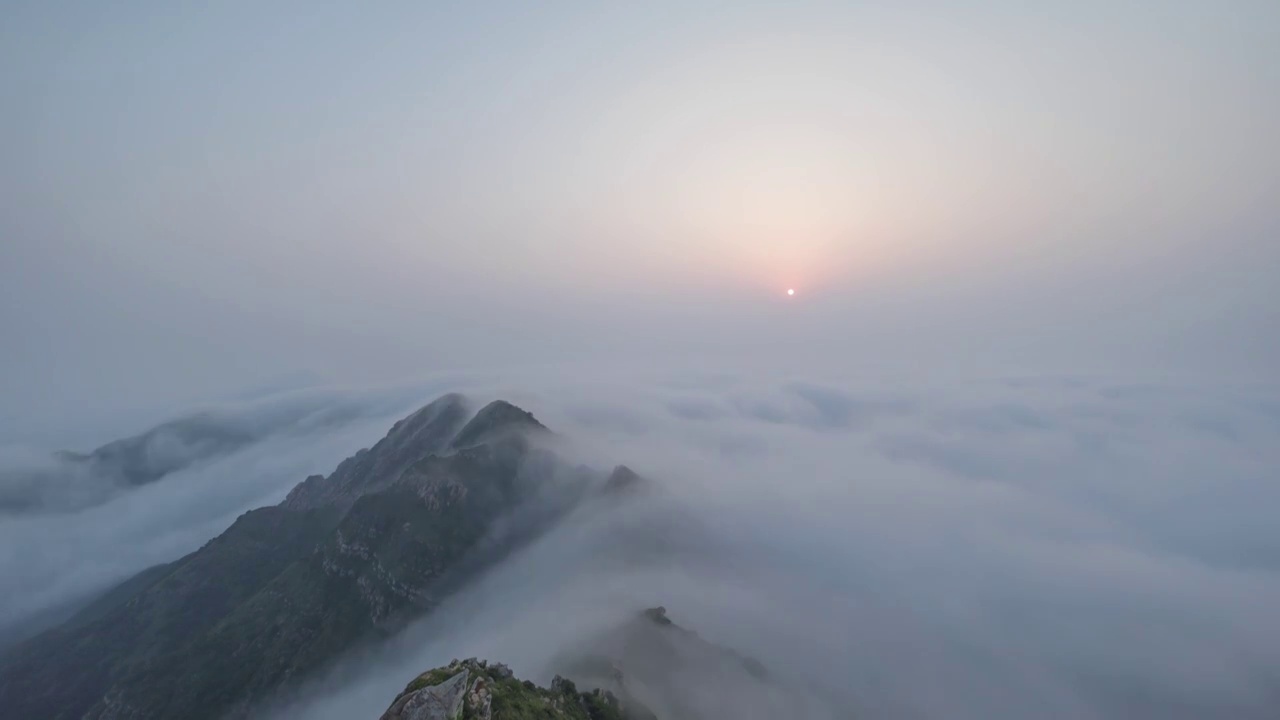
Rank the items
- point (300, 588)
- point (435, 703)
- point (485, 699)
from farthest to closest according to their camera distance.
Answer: point (300, 588)
point (485, 699)
point (435, 703)

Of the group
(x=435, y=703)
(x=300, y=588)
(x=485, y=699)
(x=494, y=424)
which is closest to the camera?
(x=435, y=703)

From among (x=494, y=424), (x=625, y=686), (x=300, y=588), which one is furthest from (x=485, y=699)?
(x=494, y=424)

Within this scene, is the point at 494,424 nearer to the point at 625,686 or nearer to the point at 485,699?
the point at 625,686

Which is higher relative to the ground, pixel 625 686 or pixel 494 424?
pixel 494 424

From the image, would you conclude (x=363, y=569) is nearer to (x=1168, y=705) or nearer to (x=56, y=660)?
(x=56, y=660)

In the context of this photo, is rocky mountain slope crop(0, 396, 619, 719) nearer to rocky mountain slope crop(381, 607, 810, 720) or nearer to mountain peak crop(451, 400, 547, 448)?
mountain peak crop(451, 400, 547, 448)

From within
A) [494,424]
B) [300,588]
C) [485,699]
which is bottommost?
[300,588]

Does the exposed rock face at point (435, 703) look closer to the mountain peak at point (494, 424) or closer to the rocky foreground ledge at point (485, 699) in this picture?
the rocky foreground ledge at point (485, 699)
